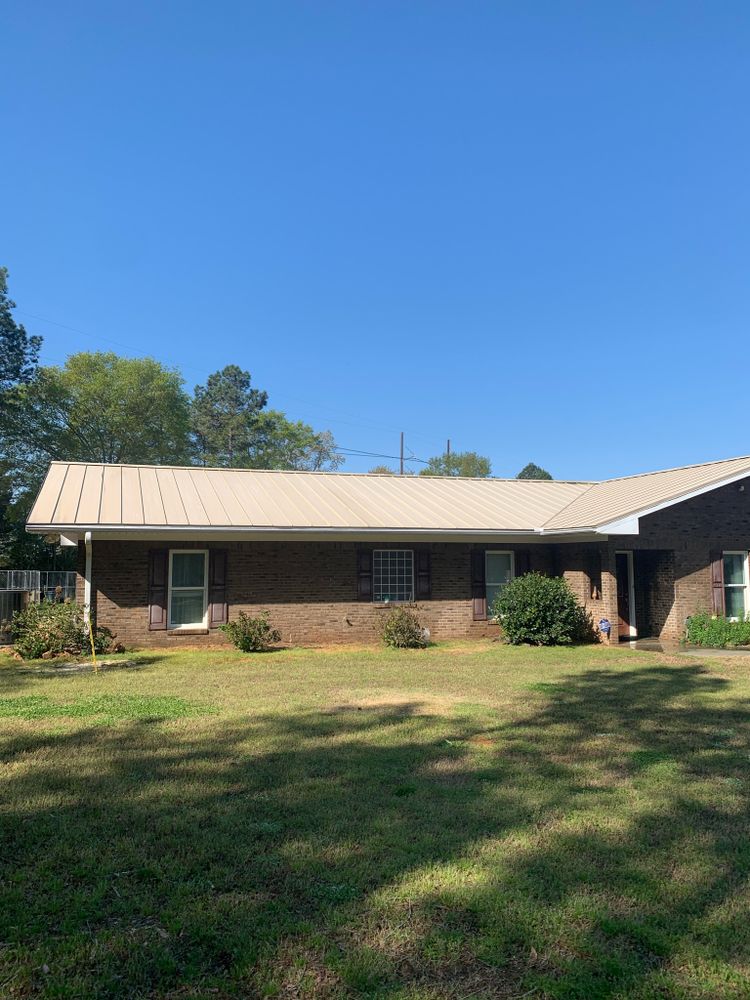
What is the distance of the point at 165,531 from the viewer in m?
14.8

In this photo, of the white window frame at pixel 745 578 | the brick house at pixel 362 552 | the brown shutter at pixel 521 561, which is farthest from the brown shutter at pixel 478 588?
the white window frame at pixel 745 578

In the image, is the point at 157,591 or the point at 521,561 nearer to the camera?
the point at 157,591

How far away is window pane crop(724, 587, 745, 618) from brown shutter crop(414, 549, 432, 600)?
7219 millimetres

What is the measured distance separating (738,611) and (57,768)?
16.3 metres

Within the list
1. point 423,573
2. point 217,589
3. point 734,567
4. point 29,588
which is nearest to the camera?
point 217,589

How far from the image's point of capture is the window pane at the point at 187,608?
15.8 m

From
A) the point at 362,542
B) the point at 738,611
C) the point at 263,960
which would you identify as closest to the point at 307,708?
the point at 263,960

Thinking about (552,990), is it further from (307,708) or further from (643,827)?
(307,708)

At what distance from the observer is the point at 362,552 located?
1692 centimetres

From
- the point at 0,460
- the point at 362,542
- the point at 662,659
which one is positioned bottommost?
the point at 662,659

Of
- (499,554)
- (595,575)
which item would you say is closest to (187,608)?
(499,554)

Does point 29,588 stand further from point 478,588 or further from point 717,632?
point 717,632

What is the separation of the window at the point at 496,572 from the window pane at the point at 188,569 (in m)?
6.93

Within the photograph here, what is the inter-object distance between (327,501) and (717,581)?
9563 mm
